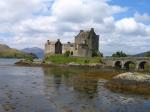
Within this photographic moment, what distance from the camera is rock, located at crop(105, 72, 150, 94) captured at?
46.7 metres

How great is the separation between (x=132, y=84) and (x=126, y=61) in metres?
72.6

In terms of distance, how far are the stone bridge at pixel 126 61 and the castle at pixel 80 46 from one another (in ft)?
66.6

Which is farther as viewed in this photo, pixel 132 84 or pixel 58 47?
pixel 58 47

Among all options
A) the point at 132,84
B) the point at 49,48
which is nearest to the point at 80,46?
the point at 49,48

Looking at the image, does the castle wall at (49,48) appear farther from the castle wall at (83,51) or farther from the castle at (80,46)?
the castle wall at (83,51)

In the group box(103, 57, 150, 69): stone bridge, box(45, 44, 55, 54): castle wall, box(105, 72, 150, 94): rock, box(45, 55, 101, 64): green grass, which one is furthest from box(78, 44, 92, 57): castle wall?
A: box(105, 72, 150, 94): rock

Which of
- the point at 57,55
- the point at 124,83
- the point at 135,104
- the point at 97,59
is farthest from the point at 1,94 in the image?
the point at 57,55

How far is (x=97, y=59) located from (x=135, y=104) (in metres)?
92.9

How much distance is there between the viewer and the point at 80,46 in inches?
5768

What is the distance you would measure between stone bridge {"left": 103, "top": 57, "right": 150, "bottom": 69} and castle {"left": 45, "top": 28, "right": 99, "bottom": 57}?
799 inches

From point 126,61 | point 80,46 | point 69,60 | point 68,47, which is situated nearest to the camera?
point 126,61

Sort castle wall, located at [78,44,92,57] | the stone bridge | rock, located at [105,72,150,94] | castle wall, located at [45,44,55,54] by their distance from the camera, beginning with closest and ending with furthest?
rock, located at [105,72,150,94] → the stone bridge → castle wall, located at [78,44,92,57] → castle wall, located at [45,44,55,54]

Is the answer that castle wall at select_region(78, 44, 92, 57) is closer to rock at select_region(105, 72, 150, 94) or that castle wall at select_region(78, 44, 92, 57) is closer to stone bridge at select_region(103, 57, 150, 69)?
stone bridge at select_region(103, 57, 150, 69)

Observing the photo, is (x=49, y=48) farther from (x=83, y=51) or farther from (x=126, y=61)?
(x=126, y=61)
